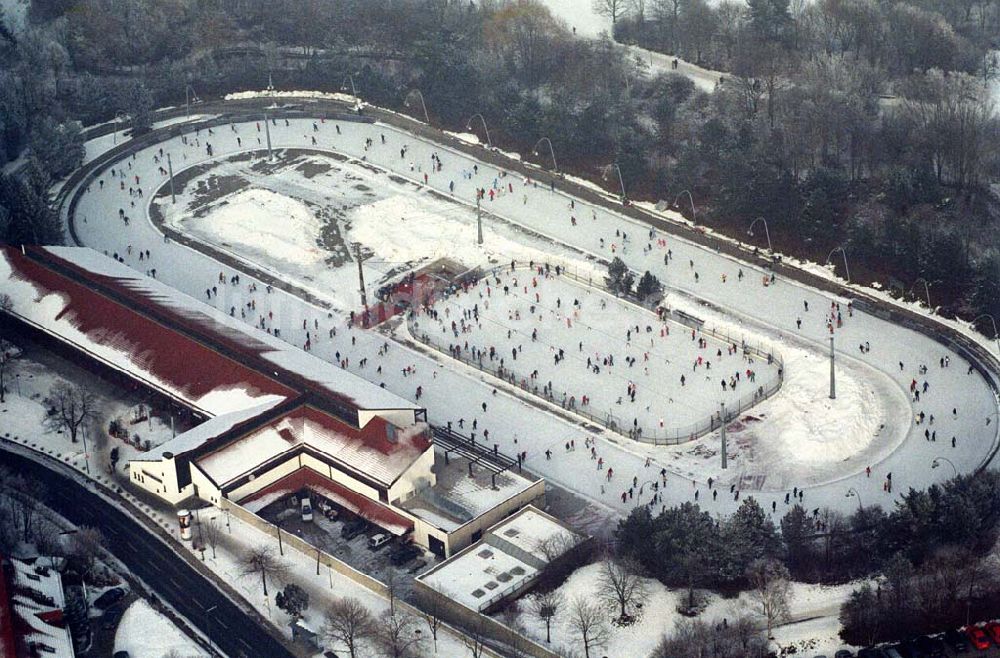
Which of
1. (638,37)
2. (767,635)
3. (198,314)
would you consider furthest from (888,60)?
(767,635)

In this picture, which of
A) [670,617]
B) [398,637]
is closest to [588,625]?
[670,617]

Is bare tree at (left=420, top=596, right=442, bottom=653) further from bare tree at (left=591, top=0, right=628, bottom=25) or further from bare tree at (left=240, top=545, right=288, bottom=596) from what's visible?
bare tree at (left=591, top=0, right=628, bottom=25)

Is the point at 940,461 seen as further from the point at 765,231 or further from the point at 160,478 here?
the point at 160,478

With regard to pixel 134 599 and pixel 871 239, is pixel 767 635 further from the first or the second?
pixel 871 239

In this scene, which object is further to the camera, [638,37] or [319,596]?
[638,37]

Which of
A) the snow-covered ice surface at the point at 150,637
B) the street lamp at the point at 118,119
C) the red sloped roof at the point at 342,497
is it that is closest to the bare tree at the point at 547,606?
the red sloped roof at the point at 342,497

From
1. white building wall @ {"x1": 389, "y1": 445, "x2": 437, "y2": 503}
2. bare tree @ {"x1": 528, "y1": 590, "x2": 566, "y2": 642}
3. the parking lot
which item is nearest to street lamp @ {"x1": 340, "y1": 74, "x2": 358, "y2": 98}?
the parking lot

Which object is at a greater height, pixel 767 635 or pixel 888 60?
pixel 888 60
